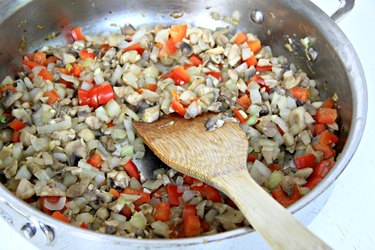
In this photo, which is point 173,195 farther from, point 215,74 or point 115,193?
point 215,74

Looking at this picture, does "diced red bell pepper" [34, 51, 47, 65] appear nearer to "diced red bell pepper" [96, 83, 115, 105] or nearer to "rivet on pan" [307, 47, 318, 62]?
"diced red bell pepper" [96, 83, 115, 105]

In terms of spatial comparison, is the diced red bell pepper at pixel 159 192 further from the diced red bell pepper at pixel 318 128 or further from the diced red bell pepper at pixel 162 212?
the diced red bell pepper at pixel 318 128

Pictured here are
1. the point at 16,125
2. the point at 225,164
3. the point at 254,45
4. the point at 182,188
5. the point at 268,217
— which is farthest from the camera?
the point at 254,45

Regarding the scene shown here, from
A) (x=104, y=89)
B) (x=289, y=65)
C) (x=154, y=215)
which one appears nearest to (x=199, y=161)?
(x=154, y=215)

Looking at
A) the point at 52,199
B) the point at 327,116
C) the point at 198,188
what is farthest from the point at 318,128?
the point at 52,199

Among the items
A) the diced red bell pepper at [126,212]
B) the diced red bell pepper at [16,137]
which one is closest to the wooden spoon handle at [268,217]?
the diced red bell pepper at [126,212]

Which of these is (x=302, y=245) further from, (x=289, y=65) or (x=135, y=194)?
(x=289, y=65)
